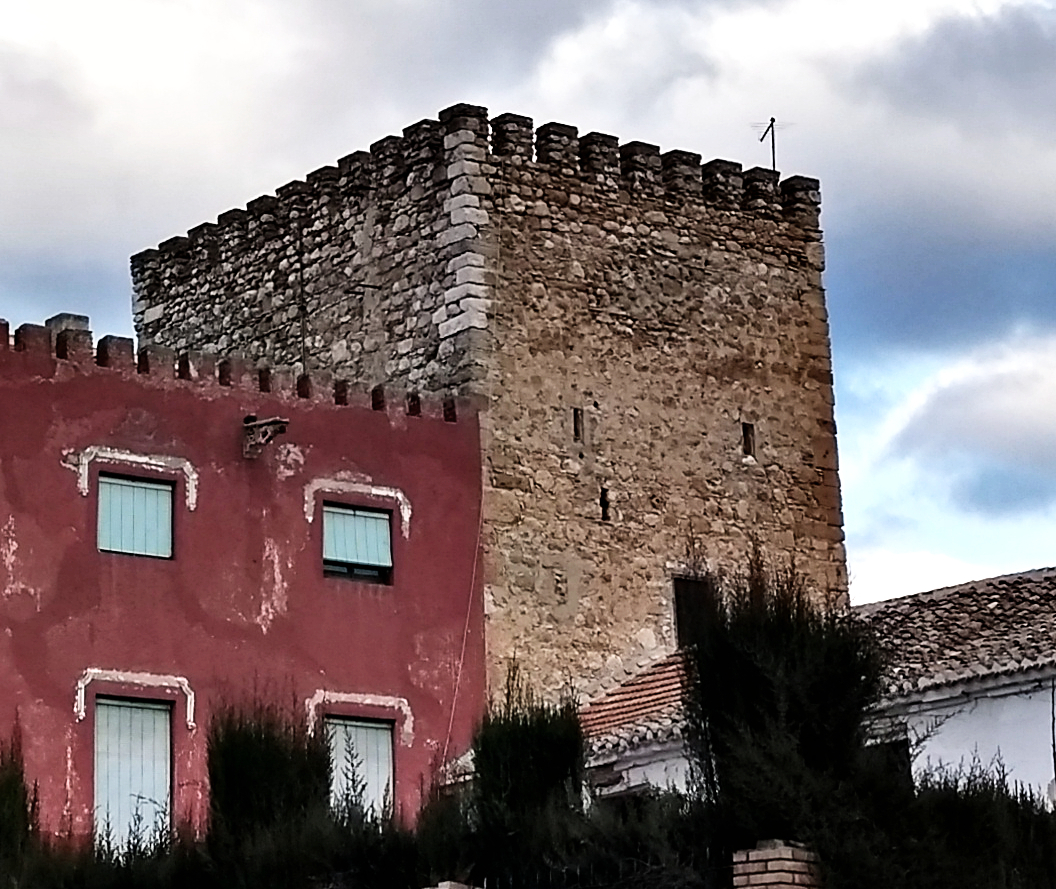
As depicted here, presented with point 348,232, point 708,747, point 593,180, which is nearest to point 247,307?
point 348,232

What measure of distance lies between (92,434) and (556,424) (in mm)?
5273

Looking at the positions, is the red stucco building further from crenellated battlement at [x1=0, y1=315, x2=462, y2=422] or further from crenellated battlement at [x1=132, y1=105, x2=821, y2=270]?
crenellated battlement at [x1=132, y1=105, x2=821, y2=270]

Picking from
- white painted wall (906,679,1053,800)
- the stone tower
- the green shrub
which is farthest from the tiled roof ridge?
the green shrub

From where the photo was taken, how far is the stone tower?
27.3 meters

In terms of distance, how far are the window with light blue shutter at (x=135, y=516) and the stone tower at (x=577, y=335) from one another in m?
2.76

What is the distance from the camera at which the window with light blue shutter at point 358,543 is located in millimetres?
26062

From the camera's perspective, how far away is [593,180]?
94.3 ft

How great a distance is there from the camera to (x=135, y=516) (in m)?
24.9

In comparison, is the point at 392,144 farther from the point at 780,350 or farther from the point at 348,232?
the point at 780,350

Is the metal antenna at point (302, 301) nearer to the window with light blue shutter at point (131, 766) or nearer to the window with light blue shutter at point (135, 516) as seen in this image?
the window with light blue shutter at point (135, 516)

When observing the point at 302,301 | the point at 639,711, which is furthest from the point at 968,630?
the point at 302,301

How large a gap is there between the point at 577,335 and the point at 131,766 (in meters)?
7.05

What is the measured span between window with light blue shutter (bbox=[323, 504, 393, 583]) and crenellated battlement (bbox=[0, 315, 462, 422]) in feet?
3.64

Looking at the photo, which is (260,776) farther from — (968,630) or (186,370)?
(968,630)
